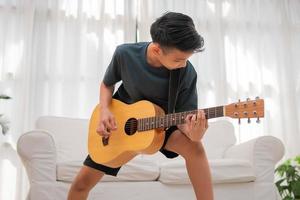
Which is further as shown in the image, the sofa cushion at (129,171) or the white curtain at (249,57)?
the white curtain at (249,57)

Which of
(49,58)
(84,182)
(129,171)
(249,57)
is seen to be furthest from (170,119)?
(249,57)

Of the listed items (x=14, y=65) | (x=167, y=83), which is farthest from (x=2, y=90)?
(x=167, y=83)

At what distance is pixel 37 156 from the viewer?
2.28 meters

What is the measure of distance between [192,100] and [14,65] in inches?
93.6

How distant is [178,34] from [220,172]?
1373mm

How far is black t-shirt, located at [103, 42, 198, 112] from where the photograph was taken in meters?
1.54

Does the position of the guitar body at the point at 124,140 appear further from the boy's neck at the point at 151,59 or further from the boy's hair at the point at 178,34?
the boy's hair at the point at 178,34

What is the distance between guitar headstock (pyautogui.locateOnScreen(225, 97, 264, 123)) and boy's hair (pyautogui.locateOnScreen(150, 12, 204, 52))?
271 millimetres

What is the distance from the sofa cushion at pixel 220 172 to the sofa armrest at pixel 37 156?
0.75 metres

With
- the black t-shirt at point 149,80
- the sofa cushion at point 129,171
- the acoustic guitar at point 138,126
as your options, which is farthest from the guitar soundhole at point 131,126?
the sofa cushion at point 129,171

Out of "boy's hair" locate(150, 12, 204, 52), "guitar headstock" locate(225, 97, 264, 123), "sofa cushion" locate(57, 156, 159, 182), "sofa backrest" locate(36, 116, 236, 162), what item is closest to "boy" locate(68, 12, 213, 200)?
"boy's hair" locate(150, 12, 204, 52)

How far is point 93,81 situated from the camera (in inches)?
139

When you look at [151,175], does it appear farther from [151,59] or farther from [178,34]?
[178,34]

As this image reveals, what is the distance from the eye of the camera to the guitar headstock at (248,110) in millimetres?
1252
